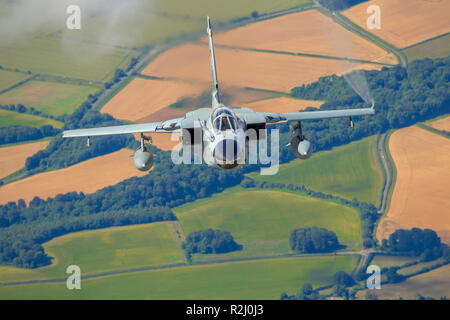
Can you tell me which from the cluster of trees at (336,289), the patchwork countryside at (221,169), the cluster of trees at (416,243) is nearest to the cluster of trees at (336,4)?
the patchwork countryside at (221,169)

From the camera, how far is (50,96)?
9794cm

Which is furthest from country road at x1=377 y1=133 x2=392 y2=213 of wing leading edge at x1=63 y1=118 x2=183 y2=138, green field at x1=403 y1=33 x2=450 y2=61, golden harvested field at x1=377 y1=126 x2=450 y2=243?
wing leading edge at x1=63 y1=118 x2=183 y2=138

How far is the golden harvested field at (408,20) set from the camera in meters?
97.6

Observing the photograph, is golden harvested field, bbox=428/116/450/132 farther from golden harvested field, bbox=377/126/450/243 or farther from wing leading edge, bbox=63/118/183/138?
wing leading edge, bbox=63/118/183/138

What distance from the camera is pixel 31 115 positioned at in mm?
96125

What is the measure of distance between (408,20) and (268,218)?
121ft

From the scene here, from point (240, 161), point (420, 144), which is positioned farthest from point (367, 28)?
point (240, 161)

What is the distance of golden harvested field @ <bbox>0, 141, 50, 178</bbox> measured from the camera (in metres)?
88.6

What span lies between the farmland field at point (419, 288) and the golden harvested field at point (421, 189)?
3.92m

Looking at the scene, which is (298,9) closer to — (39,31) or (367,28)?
(367,28)

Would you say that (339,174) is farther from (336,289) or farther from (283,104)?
(336,289)

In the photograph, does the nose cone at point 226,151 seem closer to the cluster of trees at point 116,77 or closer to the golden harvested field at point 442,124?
the cluster of trees at point 116,77

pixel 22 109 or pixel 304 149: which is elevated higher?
pixel 22 109

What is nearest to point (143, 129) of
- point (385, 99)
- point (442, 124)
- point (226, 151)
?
point (226, 151)
